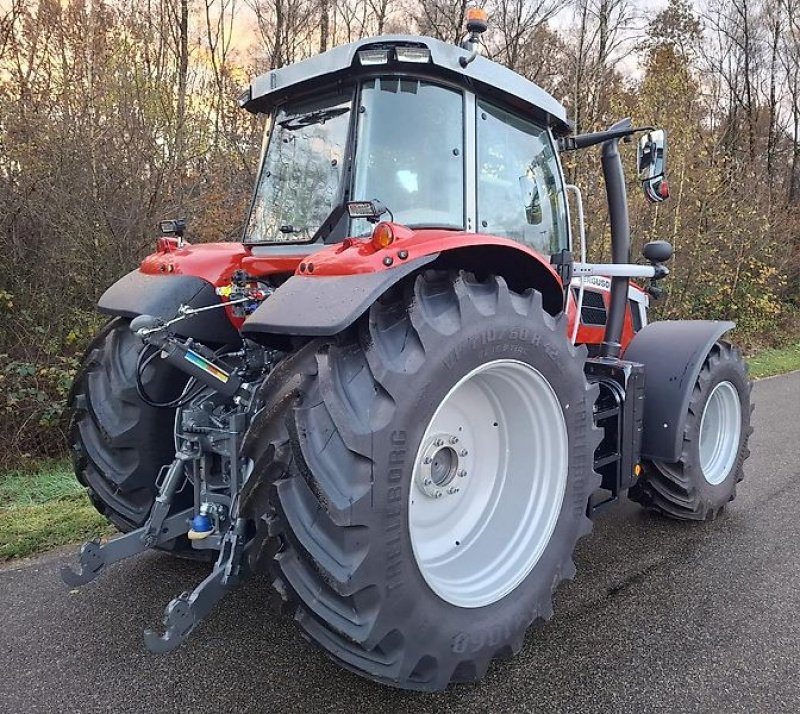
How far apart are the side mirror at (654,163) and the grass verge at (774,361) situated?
7.34 metres

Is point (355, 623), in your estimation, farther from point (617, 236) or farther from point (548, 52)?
point (548, 52)

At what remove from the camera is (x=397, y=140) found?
2592 mm

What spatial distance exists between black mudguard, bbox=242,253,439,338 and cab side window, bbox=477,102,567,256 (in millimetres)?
858

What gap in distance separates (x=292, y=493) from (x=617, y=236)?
2.39 m

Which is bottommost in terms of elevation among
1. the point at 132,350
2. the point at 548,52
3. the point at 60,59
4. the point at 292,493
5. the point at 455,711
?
the point at 455,711

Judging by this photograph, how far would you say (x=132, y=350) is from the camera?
9.73 feet

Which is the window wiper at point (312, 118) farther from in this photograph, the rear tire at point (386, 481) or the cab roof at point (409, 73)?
the rear tire at point (386, 481)

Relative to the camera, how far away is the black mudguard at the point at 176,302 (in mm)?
2768

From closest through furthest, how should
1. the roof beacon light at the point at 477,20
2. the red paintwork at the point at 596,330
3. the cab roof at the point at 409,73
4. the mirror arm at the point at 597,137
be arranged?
the cab roof at the point at 409,73
the roof beacon light at the point at 477,20
the mirror arm at the point at 597,137
the red paintwork at the point at 596,330

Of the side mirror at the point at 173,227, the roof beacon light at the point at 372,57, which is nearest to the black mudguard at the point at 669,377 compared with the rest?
the roof beacon light at the point at 372,57

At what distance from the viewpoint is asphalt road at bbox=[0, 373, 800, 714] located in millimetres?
2262

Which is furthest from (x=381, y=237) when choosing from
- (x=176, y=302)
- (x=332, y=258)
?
(x=176, y=302)

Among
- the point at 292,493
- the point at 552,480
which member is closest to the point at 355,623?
the point at 292,493

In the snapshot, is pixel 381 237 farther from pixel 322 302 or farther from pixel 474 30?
pixel 474 30
